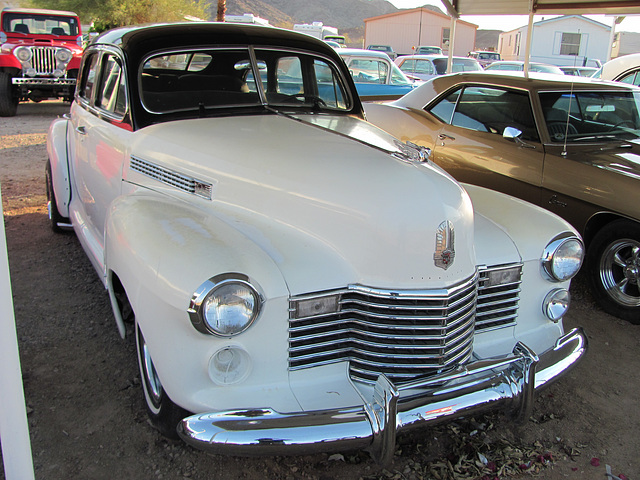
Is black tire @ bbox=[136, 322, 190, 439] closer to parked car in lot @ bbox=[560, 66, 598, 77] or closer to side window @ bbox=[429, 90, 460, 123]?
side window @ bbox=[429, 90, 460, 123]

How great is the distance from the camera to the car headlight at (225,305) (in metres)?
1.93

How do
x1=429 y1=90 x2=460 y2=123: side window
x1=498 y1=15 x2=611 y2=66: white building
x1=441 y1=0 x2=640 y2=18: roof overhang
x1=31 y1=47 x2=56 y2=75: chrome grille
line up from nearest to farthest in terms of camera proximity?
x1=429 y1=90 x2=460 y2=123: side window
x1=441 y1=0 x2=640 y2=18: roof overhang
x1=31 y1=47 x2=56 y2=75: chrome grille
x1=498 y1=15 x2=611 y2=66: white building

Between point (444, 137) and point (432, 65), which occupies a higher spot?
point (432, 65)

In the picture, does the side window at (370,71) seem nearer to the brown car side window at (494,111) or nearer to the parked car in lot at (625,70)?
the parked car in lot at (625,70)

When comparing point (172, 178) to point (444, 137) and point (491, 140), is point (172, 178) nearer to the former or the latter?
point (491, 140)

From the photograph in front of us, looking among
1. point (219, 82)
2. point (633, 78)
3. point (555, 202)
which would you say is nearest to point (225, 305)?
point (219, 82)

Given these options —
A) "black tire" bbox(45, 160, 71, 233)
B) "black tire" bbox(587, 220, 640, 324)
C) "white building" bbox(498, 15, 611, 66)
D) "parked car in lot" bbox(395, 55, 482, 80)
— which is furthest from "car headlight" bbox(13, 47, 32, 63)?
"white building" bbox(498, 15, 611, 66)

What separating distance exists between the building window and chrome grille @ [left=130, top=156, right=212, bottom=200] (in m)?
39.9

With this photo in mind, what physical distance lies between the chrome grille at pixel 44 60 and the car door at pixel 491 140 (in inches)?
373

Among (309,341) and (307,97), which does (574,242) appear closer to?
(309,341)

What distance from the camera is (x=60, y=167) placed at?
14.2 feet

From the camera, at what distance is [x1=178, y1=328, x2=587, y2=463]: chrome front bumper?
1897 mm

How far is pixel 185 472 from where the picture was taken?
234 cm

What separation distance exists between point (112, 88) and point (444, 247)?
240 centimetres
